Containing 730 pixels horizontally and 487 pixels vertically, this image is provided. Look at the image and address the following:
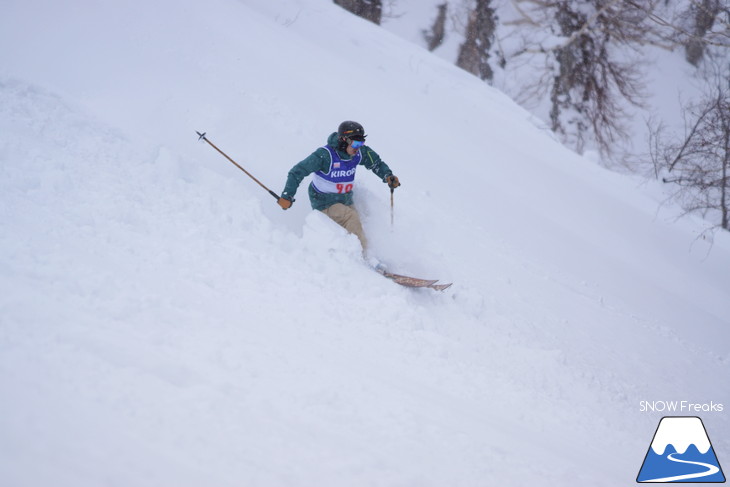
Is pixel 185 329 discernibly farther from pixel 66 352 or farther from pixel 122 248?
pixel 122 248

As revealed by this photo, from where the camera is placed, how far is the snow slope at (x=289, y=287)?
238 cm

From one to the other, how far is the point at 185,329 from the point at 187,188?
6.30 ft

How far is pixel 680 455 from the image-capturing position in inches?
131

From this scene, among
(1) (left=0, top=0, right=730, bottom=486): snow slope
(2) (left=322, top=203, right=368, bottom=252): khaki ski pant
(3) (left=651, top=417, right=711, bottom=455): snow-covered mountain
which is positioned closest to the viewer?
(1) (left=0, top=0, right=730, bottom=486): snow slope

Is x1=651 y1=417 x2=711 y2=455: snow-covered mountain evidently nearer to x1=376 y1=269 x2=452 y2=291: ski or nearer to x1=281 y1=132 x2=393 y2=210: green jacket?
x1=376 y1=269 x2=452 y2=291: ski

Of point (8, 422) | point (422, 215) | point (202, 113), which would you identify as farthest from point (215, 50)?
point (8, 422)

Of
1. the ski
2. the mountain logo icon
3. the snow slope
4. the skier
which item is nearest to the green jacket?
the skier

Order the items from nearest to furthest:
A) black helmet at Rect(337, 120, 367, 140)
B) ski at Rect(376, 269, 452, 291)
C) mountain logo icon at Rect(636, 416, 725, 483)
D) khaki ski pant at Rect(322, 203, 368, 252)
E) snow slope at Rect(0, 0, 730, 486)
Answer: snow slope at Rect(0, 0, 730, 486) → mountain logo icon at Rect(636, 416, 725, 483) → ski at Rect(376, 269, 452, 291) → black helmet at Rect(337, 120, 367, 140) → khaki ski pant at Rect(322, 203, 368, 252)

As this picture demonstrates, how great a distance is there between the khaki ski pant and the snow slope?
0.32 metres

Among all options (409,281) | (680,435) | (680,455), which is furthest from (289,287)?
(680,435)

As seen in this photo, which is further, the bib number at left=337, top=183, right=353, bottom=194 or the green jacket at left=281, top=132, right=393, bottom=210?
the bib number at left=337, top=183, right=353, bottom=194

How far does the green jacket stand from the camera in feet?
14.2

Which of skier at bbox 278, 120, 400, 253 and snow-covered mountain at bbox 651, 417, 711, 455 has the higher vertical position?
→ skier at bbox 278, 120, 400, 253

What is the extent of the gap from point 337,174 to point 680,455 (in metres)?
3.72
